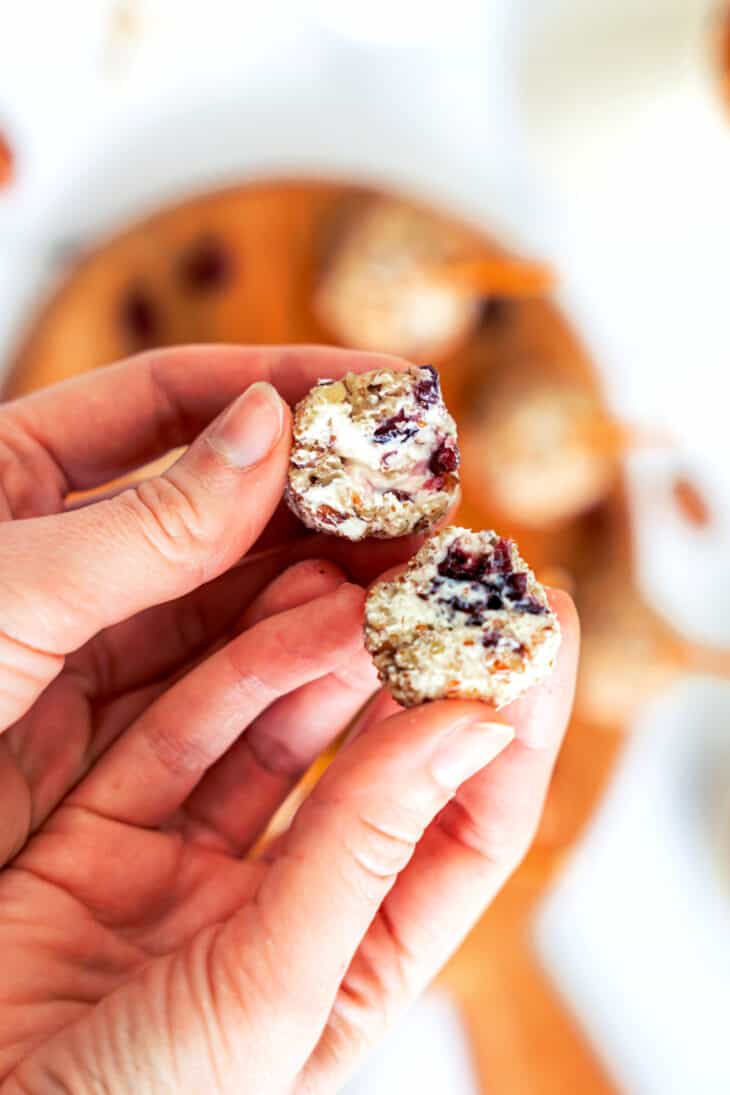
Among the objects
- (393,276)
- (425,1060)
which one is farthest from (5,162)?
(425,1060)

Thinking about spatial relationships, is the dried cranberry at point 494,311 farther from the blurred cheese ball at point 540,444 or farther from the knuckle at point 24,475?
the knuckle at point 24,475

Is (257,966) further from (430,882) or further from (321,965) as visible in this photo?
(430,882)

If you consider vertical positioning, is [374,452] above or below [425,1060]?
above

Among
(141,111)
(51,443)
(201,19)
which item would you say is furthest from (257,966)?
(201,19)

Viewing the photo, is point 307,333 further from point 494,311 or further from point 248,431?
point 248,431

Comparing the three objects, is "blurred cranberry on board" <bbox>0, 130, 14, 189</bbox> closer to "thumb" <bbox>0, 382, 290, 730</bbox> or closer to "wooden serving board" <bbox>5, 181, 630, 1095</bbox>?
"wooden serving board" <bbox>5, 181, 630, 1095</bbox>

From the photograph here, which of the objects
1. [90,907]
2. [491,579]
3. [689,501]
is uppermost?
[491,579]
